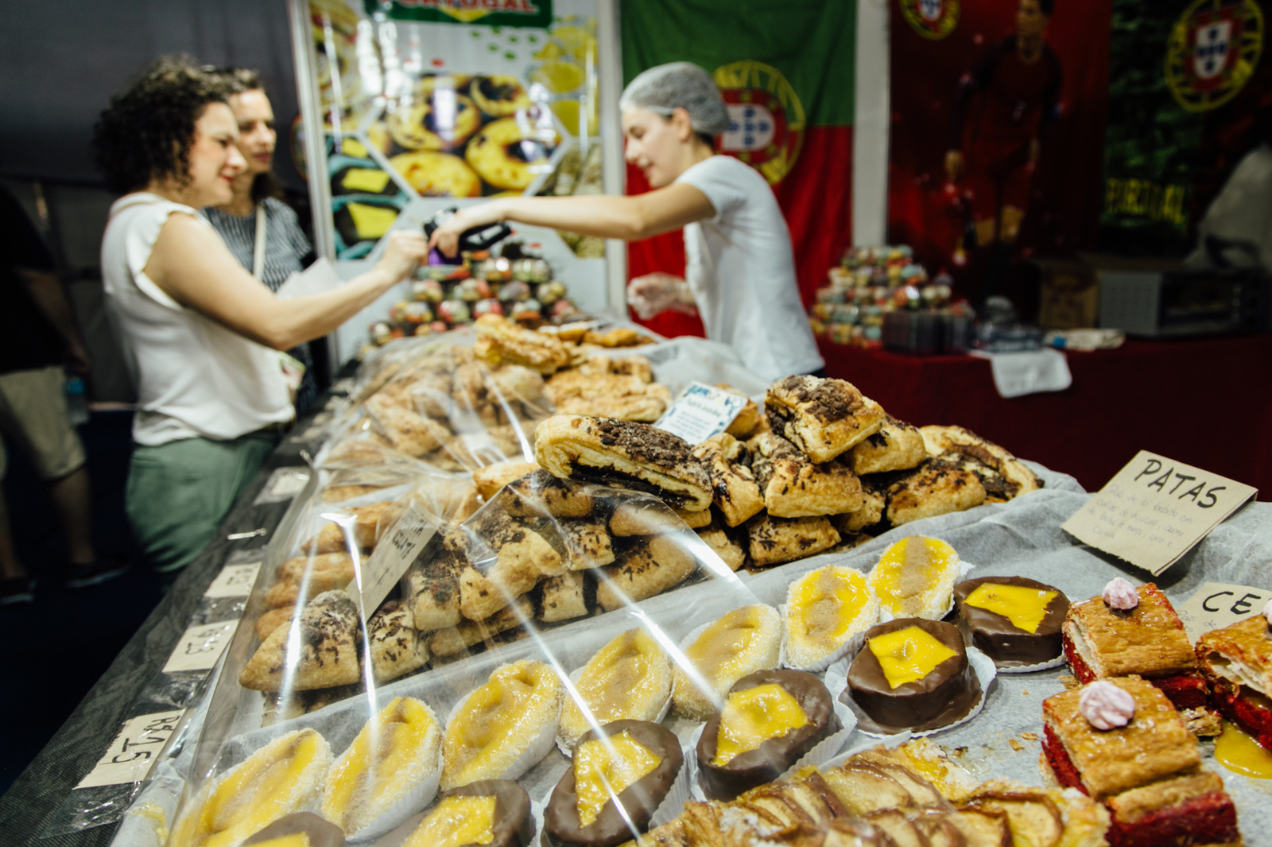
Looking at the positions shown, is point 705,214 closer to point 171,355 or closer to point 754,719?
point 171,355

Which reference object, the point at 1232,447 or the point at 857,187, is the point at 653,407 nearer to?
the point at 1232,447

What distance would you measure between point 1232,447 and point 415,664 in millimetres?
4943

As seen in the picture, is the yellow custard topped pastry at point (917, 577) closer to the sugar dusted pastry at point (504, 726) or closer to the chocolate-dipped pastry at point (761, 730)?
the chocolate-dipped pastry at point (761, 730)

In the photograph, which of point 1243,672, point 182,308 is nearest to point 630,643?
point 1243,672

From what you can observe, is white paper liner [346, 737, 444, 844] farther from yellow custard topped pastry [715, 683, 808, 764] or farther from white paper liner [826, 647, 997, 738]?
white paper liner [826, 647, 997, 738]

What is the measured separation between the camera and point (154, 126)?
7.40 ft

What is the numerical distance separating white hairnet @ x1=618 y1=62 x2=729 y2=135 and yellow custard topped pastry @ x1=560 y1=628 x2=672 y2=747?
2.53 metres

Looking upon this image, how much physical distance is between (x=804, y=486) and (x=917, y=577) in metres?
0.26

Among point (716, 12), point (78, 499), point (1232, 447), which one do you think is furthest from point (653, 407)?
point (716, 12)

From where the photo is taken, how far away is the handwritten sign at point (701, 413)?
155 cm

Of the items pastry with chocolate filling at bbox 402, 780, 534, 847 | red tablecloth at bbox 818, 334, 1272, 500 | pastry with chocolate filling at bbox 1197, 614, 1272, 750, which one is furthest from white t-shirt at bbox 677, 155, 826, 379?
pastry with chocolate filling at bbox 402, 780, 534, 847

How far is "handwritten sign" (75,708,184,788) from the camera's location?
0.97 metres

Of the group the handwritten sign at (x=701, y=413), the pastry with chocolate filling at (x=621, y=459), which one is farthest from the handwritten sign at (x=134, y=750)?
the handwritten sign at (x=701, y=413)

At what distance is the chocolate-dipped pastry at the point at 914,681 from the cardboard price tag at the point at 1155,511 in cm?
57
